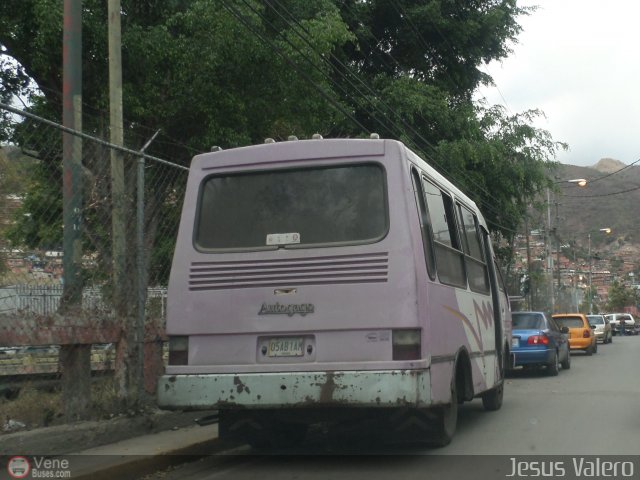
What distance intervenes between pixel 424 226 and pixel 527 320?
501 inches

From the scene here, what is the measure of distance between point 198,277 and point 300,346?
1.17 metres

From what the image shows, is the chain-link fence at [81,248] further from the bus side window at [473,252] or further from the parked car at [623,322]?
the parked car at [623,322]

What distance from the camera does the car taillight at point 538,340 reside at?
18516 millimetres

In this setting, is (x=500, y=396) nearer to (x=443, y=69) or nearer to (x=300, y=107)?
(x=300, y=107)

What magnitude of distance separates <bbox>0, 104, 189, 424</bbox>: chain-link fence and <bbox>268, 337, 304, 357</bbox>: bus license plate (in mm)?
1870

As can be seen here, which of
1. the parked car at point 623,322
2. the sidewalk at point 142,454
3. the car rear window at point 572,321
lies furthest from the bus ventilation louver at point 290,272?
the parked car at point 623,322

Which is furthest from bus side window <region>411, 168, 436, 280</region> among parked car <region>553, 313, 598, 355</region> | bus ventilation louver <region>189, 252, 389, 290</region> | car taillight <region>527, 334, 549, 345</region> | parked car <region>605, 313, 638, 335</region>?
parked car <region>605, 313, 638, 335</region>

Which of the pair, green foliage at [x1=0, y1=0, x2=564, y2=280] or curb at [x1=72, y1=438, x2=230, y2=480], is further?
green foliage at [x1=0, y1=0, x2=564, y2=280]

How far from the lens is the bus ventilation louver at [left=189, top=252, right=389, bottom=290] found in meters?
7.06

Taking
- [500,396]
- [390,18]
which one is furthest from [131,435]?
[390,18]

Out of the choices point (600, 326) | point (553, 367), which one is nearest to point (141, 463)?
point (553, 367)

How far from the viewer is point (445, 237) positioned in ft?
27.9

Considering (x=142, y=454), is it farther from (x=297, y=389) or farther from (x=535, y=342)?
(x=535, y=342)

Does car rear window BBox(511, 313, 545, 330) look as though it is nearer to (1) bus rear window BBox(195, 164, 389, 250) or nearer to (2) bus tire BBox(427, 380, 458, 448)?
(2) bus tire BBox(427, 380, 458, 448)
